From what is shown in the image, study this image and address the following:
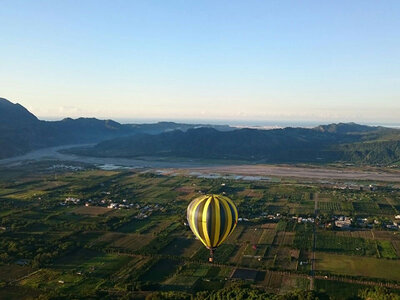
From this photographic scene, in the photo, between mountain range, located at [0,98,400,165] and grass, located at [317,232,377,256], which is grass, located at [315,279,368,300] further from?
mountain range, located at [0,98,400,165]

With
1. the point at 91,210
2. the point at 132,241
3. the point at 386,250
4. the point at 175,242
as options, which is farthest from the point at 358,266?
the point at 91,210

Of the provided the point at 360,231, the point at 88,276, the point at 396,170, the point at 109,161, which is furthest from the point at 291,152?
the point at 88,276

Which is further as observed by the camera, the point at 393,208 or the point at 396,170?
the point at 396,170

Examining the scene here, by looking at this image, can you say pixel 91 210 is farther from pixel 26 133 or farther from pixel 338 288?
pixel 26 133

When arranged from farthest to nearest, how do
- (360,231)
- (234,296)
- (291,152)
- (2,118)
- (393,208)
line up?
(2,118), (291,152), (393,208), (360,231), (234,296)

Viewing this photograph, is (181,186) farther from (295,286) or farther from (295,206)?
(295,286)

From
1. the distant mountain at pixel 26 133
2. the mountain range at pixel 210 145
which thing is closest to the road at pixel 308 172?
the mountain range at pixel 210 145
